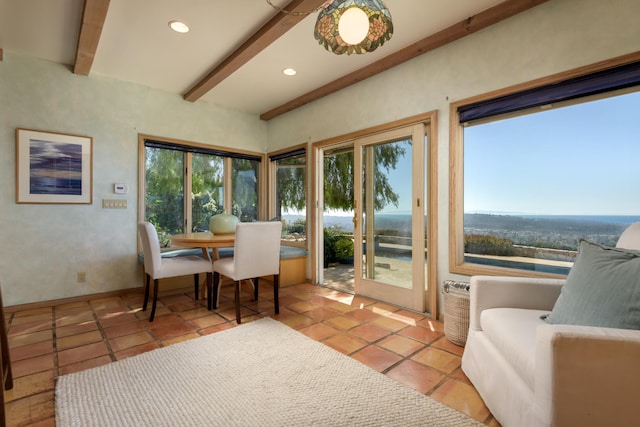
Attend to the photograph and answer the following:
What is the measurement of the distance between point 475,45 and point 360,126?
1326 millimetres

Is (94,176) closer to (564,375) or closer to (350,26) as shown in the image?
(350,26)

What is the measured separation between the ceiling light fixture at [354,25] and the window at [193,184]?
117 inches

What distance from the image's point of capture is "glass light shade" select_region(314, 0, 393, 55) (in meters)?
1.62

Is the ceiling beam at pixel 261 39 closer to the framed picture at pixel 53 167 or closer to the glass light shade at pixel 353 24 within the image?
the glass light shade at pixel 353 24

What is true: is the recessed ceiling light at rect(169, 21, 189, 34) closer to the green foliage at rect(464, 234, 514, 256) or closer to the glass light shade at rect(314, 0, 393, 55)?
the glass light shade at rect(314, 0, 393, 55)

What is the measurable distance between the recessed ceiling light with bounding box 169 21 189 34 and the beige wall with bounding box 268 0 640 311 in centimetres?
182

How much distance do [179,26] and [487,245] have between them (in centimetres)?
320

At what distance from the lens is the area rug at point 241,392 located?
4.70ft

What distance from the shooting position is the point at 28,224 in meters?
3.06

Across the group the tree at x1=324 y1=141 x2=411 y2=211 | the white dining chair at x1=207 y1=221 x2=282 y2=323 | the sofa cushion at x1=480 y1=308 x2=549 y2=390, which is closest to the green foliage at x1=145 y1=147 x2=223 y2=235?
the white dining chair at x1=207 y1=221 x2=282 y2=323

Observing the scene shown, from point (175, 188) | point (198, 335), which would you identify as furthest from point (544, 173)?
point (175, 188)

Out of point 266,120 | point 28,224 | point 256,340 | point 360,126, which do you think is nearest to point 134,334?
Result: point 256,340

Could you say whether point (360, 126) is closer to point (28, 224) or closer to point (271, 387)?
point (271, 387)

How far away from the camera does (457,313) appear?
223 cm
